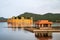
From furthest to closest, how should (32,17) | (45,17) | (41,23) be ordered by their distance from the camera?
1. (32,17)
2. (45,17)
3. (41,23)

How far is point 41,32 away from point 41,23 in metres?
1.51

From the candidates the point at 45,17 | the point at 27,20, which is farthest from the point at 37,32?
the point at 27,20

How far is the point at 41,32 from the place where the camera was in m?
13.2

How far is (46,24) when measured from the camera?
14656 millimetres

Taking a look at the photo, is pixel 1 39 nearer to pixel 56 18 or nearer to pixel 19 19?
pixel 56 18

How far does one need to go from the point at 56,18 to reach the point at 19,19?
6.42 metres

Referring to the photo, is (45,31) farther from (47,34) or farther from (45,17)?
(45,17)

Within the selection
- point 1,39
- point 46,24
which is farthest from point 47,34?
point 1,39

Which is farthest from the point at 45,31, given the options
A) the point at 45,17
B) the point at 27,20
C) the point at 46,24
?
the point at 27,20

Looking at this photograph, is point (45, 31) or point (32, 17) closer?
point (45, 31)

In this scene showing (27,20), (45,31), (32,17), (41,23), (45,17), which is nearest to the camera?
(45,31)

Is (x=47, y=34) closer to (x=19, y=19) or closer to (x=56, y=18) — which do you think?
(x=56, y=18)

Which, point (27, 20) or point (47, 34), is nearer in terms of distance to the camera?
point (47, 34)

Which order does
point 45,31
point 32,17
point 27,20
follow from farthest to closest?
point 27,20, point 32,17, point 45,31
